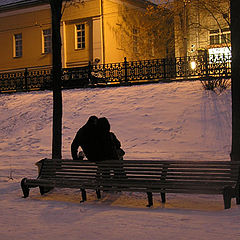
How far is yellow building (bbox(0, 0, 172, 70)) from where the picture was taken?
30.3 m

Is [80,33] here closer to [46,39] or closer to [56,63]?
[46,39]

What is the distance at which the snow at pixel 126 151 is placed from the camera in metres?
5.34

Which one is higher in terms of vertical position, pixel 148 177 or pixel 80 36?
pixel 80 36

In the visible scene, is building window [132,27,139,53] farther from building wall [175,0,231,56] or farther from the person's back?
the person's back

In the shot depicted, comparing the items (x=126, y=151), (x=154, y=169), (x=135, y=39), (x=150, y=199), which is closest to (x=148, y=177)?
(x=154, y=169)

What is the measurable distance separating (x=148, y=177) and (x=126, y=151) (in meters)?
6.08

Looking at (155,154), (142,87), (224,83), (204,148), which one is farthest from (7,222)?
(142,87)

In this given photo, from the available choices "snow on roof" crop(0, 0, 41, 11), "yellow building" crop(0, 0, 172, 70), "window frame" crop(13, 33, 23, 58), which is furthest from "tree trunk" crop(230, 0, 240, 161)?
"window frame" crop(13, 33, 23, 58)

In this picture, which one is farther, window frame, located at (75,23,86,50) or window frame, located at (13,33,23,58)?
window frame, located at (13,33,23,58)

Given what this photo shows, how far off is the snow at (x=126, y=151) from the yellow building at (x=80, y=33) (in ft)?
27.9

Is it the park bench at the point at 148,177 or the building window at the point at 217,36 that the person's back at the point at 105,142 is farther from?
the building window at the point at 217,36

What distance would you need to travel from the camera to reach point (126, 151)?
43.5 ft

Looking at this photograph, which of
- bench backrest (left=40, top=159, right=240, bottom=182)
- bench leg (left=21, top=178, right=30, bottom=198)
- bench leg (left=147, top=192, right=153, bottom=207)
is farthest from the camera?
bench leg (left=21, top=178, right=30, bottom=198)

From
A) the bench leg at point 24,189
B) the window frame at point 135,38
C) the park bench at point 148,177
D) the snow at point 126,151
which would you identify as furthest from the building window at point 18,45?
the bench leg at point 24,189
